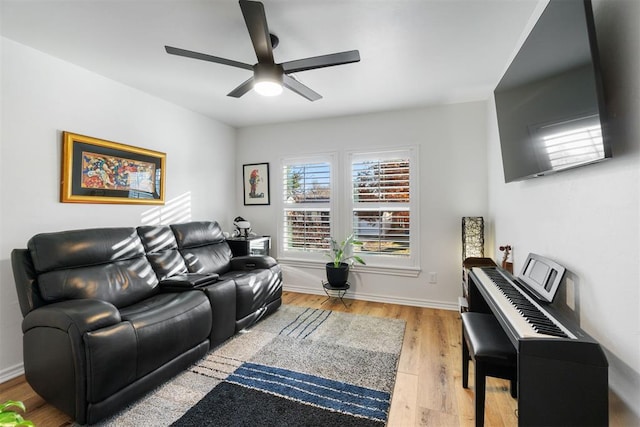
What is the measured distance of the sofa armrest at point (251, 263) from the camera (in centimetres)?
336

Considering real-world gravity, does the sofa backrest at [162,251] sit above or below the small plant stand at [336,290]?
above

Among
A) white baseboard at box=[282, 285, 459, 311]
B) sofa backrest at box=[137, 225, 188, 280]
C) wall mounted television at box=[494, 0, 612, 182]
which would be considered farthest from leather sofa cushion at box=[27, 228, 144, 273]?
wall mounted television at box=[494, 0, 612, 182]

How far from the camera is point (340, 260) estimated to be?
4000 mm

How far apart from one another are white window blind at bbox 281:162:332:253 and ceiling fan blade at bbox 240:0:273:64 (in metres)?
2.32

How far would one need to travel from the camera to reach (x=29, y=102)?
7.50 ft

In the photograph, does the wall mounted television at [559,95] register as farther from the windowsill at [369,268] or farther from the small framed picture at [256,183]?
the small framed picture at [256,183]

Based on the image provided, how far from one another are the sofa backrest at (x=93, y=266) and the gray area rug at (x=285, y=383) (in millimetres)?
833

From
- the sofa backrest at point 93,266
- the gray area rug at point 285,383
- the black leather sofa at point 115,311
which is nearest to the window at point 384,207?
the gray area rug at point 285,383

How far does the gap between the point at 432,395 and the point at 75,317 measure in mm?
2247

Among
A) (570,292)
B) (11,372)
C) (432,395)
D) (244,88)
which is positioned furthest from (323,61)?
(11,372)

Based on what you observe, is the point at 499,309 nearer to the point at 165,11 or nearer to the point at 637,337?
the point at 637,337

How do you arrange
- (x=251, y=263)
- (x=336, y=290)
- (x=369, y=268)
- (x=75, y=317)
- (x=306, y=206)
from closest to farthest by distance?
1. (x=75, y=317)
2. (x=251, y=263)
3. (x=336, y=290)
4. (x=369, y=268)
5. (x=306, y=206)

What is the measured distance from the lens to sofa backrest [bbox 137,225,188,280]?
275 centimetres

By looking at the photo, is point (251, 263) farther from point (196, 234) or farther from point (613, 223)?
point (613, 223)
